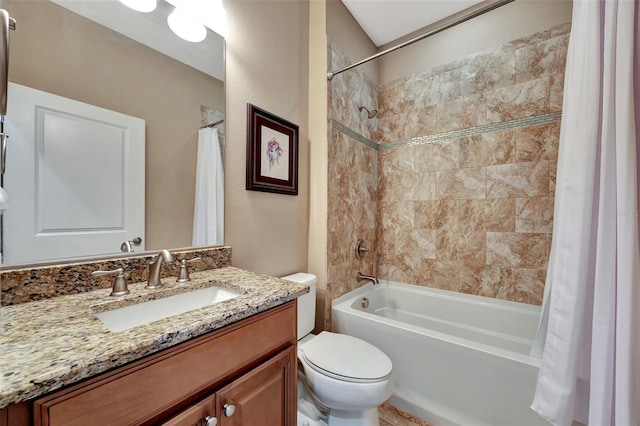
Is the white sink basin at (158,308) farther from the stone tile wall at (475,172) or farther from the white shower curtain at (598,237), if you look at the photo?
the stone tile wall at (475,172)

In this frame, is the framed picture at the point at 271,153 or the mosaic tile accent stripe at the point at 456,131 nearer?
the framed picture at the point at 271,153

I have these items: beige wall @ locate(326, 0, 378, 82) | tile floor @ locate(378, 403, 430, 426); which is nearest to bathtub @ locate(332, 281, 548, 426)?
tile floor @ locate(378, 403, 430, 426)

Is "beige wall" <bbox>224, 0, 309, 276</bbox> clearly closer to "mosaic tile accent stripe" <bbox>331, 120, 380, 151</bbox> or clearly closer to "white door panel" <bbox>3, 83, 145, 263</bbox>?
"mosaic tile accent stripe" <bbox>331, 120, 380, 151</bbox>

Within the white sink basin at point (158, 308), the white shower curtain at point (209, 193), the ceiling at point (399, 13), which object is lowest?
the white sink basin at point (158, 308)

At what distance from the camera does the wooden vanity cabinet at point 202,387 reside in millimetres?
459

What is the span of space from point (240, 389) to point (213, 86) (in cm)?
124

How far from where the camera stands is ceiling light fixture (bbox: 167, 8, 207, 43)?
112 cm

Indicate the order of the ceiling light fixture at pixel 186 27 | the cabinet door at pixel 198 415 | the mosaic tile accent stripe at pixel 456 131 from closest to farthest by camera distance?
the cabinet door at pixel 198 415
the ceiling light fixture at pixel 186 27
the mosaic tile accent stripe at pixel 456 131

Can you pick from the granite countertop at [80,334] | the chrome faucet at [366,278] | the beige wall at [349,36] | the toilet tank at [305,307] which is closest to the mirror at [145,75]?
the granite countertop at [80,334]

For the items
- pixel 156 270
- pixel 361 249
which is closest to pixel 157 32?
pixel 156 270

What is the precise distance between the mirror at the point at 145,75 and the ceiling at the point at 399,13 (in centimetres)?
133

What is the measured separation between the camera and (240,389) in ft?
2.41

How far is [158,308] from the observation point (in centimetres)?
88

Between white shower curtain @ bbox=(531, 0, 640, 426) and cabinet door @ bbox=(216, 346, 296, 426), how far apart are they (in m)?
0.97
